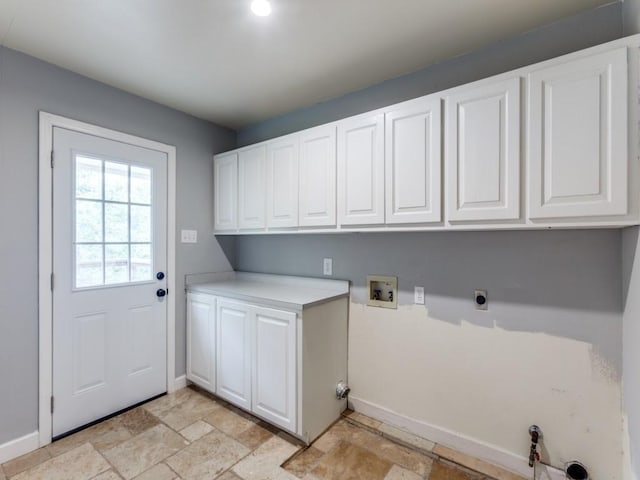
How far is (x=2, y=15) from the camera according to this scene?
1.57m

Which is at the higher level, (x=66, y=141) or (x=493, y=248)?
(x=66, y=141)

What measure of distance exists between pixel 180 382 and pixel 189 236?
1356 millimetres

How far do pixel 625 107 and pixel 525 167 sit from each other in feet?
1.29

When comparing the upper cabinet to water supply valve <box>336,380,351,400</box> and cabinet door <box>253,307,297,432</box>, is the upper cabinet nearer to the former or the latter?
cabinet door <box>253,307,297,432</box>

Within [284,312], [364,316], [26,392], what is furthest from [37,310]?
[364,316]

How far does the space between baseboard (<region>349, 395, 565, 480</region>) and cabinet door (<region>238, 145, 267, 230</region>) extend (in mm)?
1693

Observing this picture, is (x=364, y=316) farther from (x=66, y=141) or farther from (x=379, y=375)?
(x=66, y=141)

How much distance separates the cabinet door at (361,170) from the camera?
189cm

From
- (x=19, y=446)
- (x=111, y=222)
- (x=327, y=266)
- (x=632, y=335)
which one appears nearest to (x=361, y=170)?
(x=327, y=266)

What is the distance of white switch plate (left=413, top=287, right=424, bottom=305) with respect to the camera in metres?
2.07

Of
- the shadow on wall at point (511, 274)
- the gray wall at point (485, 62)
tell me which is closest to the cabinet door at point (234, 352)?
the shadow on wall at point (511, 274)

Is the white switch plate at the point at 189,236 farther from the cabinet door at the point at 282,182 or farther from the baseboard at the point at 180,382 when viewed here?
the baseboard at the point at 180,382

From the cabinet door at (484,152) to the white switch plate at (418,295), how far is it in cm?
65

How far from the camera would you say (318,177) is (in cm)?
217
